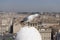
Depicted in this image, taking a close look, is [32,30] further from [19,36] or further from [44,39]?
[44,39]

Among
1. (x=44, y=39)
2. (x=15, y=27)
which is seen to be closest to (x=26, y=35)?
(x=44, y=39)

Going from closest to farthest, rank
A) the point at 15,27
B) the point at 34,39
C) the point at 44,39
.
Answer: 1. the point at 34,39
2. the point at 44,39
3. the point at 15,27

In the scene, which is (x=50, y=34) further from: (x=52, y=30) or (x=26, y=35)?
(x=26, y=35)

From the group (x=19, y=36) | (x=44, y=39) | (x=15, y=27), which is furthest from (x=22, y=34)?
(x=15, y=27)

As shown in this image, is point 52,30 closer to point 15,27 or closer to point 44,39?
point 44,39

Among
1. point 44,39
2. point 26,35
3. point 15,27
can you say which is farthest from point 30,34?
point 15,27

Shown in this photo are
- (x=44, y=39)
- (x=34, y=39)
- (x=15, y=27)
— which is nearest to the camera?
(x=34, y=39)

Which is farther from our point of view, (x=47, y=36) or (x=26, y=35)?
(x=47, y=36)

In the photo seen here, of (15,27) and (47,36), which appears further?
(15,27)
